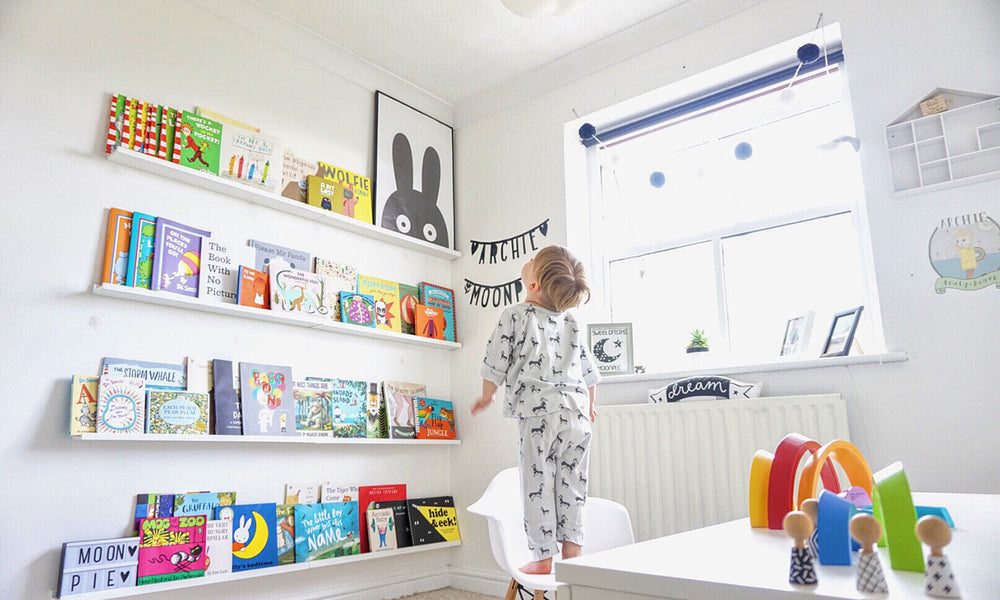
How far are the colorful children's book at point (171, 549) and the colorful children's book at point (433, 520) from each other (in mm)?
1043

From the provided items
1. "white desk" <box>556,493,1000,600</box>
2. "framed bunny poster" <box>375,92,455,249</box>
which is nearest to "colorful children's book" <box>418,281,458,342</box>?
"framed bunny poster" <box>375,92,455,249</box>

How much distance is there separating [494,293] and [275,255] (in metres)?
1.15

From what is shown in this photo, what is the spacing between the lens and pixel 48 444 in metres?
2.03

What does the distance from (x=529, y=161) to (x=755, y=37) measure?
4.02ft

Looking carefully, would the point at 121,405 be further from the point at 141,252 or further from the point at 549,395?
the point at 549,395

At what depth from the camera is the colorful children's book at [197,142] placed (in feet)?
8.05

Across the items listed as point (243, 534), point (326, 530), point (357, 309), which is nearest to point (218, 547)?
point (243, 534)

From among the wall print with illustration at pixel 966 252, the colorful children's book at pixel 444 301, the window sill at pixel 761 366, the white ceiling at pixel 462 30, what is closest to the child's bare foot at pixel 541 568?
the window sill at pixel 761 366

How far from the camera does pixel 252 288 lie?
260 cm

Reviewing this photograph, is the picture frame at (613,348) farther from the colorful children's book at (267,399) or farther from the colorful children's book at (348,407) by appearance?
the colorful children's book at (267,399)

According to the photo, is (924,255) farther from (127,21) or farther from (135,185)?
(127,21)

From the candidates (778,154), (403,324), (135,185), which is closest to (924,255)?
(778,154)

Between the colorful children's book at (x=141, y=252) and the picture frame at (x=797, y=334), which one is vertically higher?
the colorful children's book at (x=141, y=252)

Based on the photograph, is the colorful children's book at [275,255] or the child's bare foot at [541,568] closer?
the child's bare foot at [541,568]
